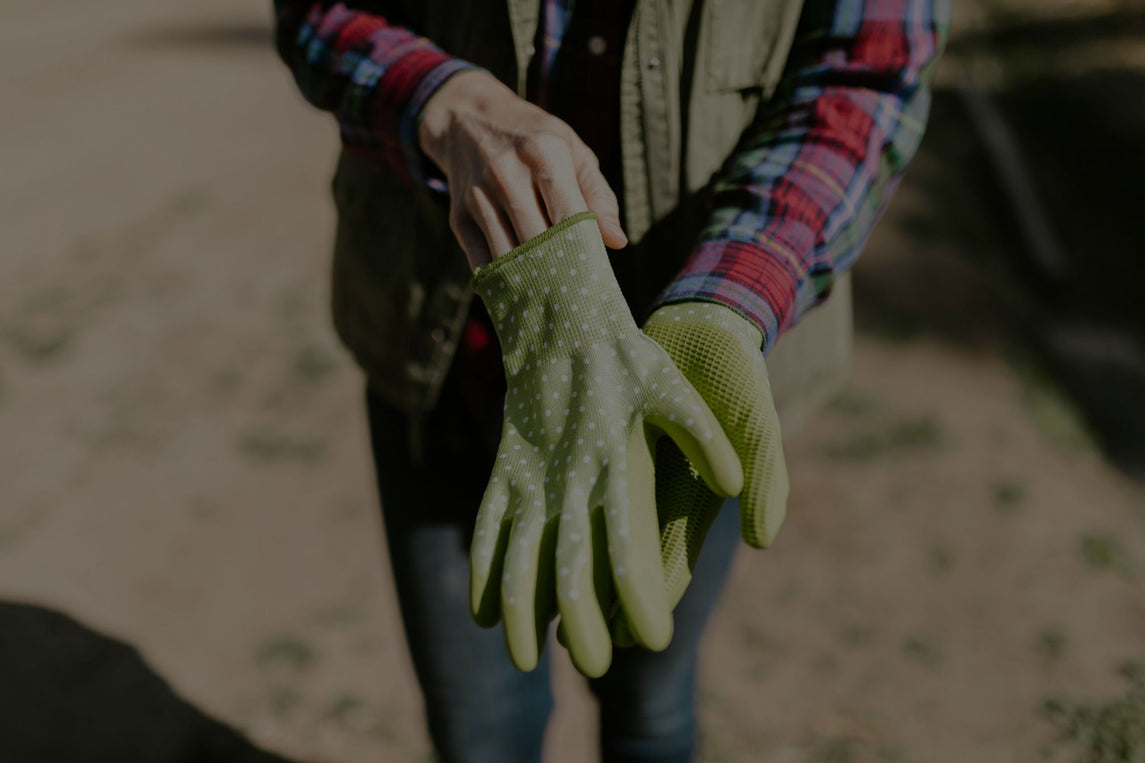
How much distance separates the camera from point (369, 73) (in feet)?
3.31

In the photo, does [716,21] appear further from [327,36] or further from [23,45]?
[23,45]

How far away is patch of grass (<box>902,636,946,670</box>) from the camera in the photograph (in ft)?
7.54

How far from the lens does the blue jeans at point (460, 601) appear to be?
1223 mm

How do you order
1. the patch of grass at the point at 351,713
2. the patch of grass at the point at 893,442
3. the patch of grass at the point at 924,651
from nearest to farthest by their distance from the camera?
the patch of grass at the point at 351,713 → the patch of grass at the point at 924,651 → the patch of grass at the point at 893,442

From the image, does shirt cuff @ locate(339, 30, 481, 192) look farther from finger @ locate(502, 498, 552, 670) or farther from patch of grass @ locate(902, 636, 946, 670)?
patch of grass @ locate(902, 636, 946, 670)

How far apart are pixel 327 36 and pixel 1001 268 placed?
11.1 ft

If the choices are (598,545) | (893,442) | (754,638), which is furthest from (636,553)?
Result: (893,442)

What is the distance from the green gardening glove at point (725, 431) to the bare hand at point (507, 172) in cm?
10

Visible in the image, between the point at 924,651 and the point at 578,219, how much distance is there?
6.04ft

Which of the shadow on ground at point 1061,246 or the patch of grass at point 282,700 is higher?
the patch of grass at point 282,700

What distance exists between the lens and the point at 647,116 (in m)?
1.01

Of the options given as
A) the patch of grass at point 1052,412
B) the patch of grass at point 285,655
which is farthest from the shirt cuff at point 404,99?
the patch of grass at point 1052,412

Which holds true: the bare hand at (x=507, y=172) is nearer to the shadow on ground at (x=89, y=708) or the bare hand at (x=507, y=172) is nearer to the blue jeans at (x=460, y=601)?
the blue jeans at (x=460, y=601)

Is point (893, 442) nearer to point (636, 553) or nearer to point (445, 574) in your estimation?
point (445, 574)
